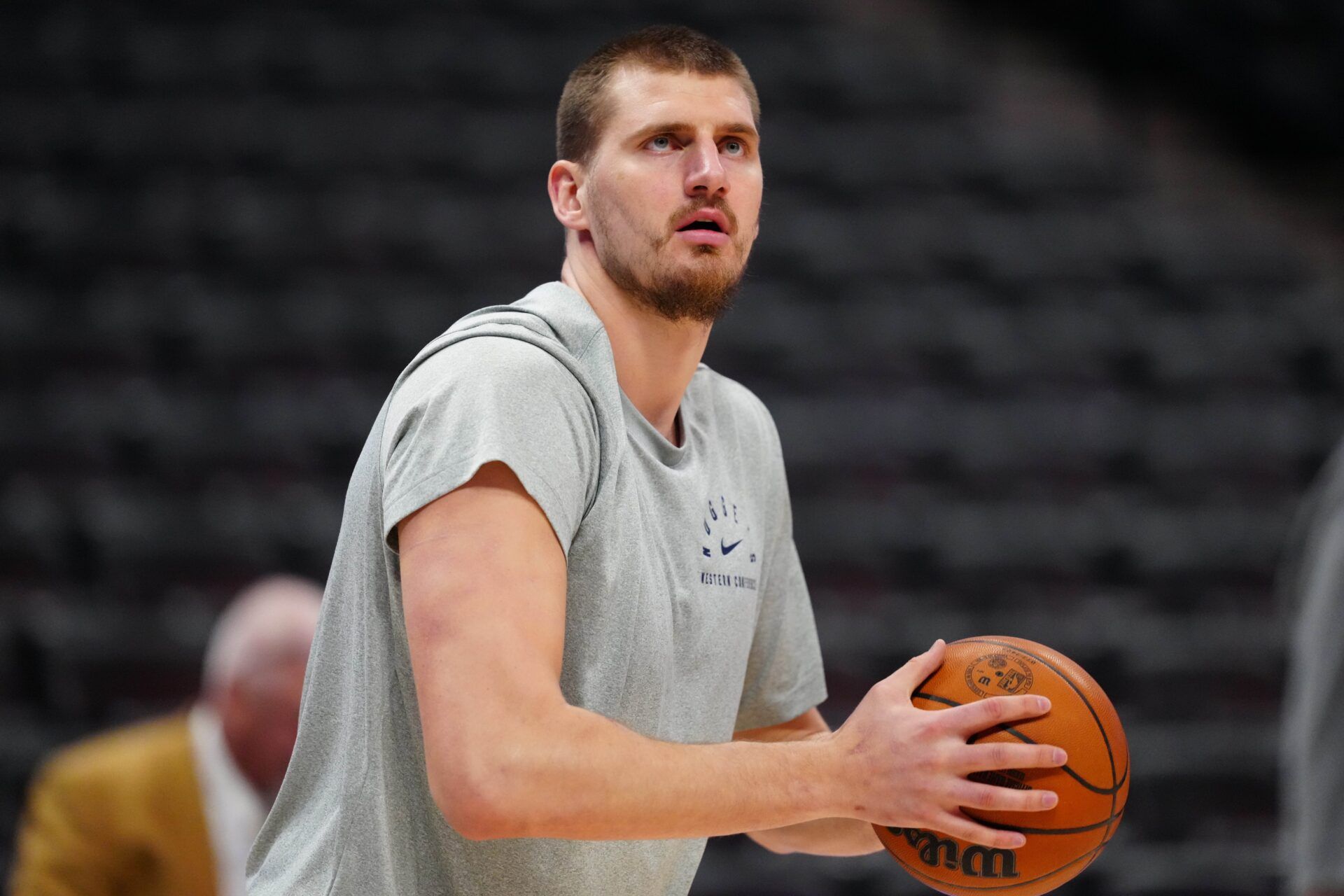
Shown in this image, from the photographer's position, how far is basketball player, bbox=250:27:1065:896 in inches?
61.6

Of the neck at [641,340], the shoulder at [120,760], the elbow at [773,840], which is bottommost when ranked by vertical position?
the shoulder at [120,760]

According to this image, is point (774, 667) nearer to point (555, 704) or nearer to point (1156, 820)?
point (555, 704)

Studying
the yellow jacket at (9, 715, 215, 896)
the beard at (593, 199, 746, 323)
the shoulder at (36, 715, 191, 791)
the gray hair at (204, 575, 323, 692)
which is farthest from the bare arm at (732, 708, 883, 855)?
the shoulder at (36, 715, 191, 791)

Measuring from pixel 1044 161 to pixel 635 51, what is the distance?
7.61 meters

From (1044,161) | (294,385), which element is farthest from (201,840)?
(1044,161)

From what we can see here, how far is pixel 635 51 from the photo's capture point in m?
2.08

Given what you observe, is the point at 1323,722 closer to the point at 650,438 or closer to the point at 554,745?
the point at 650,438

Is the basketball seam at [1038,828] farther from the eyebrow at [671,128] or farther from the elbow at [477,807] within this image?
the eyebrow at [671,128]

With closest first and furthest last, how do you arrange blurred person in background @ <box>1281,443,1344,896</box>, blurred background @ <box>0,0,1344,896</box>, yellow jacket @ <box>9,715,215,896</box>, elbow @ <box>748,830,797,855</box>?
1. elbow @ <box>748,830,797,855</box>
2. blurred person in background @ <box>1281,443,1344,896</box>
3. yellow jacket @ <box>9,715,215,896</box>
4. blurred background @ <box>0,0,1344,896</box>

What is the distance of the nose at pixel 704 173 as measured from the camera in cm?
197

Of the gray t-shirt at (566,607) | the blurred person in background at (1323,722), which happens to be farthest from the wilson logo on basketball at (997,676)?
the blurred person in background at (1323,722)

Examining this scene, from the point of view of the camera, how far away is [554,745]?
1.53 metres

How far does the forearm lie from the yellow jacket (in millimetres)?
2469

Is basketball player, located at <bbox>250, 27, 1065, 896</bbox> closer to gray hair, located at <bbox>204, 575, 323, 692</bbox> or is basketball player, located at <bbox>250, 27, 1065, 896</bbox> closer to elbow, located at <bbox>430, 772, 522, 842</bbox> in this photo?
elbow, located at <bbox>430, 772, 522, 842</bbox>
